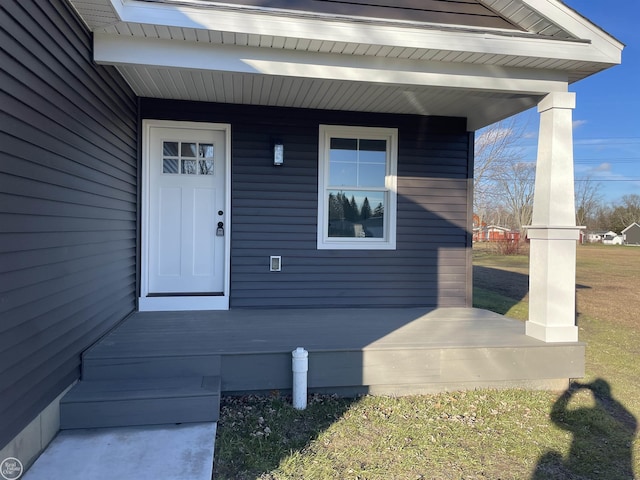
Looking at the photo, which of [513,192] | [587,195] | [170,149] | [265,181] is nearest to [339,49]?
[265,181]

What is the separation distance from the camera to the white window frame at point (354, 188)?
4.55 meters

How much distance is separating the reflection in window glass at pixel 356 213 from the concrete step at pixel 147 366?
2.20 meters

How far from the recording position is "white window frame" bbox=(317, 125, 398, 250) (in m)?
4.55

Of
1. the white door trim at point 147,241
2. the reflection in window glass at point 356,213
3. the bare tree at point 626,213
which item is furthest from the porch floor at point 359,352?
the bare tree at point 626,213

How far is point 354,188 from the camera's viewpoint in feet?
15.4

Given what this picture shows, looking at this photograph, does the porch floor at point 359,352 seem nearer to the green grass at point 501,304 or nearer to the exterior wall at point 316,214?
the exterior wall at point 316,214

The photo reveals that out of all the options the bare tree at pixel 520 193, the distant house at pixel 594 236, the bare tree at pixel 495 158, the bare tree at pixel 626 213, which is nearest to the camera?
the bare tree at pixel 495 158

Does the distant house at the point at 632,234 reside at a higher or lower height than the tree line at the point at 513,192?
lower

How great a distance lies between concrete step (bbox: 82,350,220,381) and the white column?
8.59 feet

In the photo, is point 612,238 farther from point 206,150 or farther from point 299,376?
point 299,376

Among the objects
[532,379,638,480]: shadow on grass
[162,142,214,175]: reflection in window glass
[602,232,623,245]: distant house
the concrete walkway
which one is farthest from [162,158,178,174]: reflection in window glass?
[602,232,623,245]: distant house

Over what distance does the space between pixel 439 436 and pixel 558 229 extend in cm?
189

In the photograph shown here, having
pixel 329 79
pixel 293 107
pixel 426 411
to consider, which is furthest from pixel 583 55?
pixel 426 411

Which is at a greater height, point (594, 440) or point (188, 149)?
point (188, 149)
